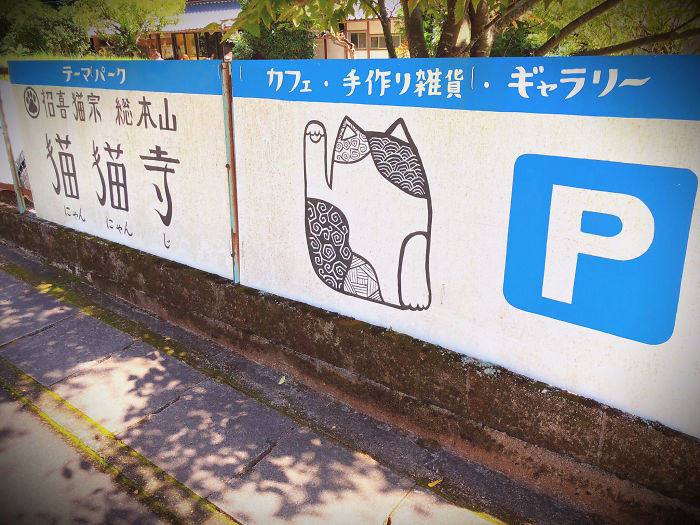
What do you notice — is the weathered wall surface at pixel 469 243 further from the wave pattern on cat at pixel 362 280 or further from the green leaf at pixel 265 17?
the green leaf at pixel 265 17

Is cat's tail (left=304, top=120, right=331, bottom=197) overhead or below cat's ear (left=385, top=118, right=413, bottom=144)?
below

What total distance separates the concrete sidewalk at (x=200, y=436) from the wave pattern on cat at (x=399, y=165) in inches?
71.5

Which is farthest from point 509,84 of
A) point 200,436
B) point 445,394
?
point 200,436

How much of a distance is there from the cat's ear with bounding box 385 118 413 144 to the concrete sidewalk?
6.89 ft

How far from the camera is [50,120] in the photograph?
19.5ft

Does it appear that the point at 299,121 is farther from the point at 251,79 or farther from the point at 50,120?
the point at 50,120

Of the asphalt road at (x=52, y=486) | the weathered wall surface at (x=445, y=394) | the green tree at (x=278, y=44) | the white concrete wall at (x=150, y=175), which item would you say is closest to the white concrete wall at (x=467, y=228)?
the weathered wall surface at (x=445, y=394)

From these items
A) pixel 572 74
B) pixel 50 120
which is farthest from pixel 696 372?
pixel 50 120

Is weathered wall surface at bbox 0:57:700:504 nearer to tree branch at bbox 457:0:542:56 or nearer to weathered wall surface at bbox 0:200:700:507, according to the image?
weathered wall surface at bbox 0:200:700:507

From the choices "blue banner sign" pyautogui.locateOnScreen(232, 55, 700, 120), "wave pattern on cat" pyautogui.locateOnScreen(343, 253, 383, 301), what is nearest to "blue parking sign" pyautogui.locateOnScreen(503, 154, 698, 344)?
"blue banner sign" pyautogui.locateOnScreen(232, 55, 700, 120)

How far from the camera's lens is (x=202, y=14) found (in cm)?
2927

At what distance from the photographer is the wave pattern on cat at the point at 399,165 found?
11.0 feet

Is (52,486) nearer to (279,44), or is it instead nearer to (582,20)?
(582,20)

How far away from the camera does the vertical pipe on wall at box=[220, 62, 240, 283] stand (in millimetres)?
4156
